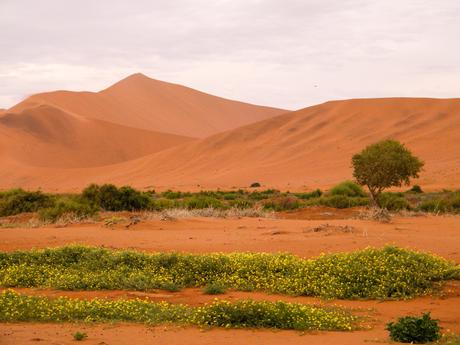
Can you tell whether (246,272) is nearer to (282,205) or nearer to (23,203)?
(23,203)

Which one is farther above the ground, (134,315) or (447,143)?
(447,143)

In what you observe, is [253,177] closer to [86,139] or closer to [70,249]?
[86,139]

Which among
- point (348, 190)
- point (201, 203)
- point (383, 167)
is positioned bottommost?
point (201, 203)

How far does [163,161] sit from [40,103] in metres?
28.0

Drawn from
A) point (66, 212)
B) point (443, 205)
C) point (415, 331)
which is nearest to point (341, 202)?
point (443, 205)

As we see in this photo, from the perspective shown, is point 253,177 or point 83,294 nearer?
point 83,294

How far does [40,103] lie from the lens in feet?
307

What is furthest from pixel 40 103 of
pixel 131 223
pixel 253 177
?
pixel 131 223

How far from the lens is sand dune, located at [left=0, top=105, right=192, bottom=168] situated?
255 ft

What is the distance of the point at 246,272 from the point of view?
11.5 m

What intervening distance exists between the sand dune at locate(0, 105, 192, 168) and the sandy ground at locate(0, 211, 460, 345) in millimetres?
58923

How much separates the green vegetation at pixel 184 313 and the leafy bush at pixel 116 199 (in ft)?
52.8

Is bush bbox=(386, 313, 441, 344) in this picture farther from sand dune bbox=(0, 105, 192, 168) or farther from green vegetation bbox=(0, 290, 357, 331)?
sand dune bbox=(0, 105, 192, 168)

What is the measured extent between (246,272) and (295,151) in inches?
2246
